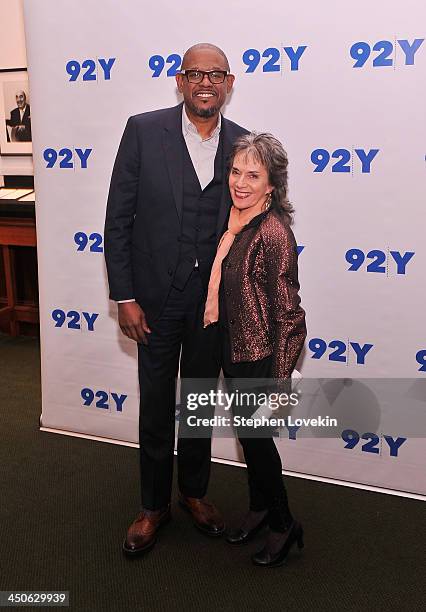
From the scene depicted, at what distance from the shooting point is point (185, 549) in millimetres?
2402

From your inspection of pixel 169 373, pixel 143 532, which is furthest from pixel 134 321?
pixel 143 532

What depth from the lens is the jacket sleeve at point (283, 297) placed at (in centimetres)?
202

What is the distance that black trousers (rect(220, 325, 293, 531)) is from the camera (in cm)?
214

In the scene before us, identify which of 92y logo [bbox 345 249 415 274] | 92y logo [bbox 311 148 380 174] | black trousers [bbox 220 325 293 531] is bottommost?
black trousers [bbox 220 325 293 531]

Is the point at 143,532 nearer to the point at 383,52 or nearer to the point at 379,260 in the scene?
the point at 379,260

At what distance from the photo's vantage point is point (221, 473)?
301 centimetres

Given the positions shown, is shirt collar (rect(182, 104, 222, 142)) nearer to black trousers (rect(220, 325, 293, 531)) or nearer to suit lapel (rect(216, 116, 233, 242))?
suit lapel (rect(216, 116, 233, 242))

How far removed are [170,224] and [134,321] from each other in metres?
0.37

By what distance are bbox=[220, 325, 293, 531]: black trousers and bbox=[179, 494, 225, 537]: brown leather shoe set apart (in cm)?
28

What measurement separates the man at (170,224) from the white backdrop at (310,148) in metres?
0.51

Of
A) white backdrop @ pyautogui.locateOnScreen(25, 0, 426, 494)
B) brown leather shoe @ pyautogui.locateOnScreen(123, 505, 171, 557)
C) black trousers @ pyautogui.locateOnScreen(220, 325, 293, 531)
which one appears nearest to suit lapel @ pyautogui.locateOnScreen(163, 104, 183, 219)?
black trousers @ pyautogui.locateOnScreen(220, 325, 293, 531)

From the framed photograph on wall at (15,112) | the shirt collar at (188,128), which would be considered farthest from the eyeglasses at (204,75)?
the framed photograph on wall at (15,112)

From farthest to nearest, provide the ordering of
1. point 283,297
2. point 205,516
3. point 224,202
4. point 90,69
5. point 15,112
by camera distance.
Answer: point 15,112, point 90,69, point 205,516, point 224,202, point 283,297

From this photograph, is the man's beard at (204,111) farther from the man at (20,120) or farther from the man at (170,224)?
the man at (20,120)
